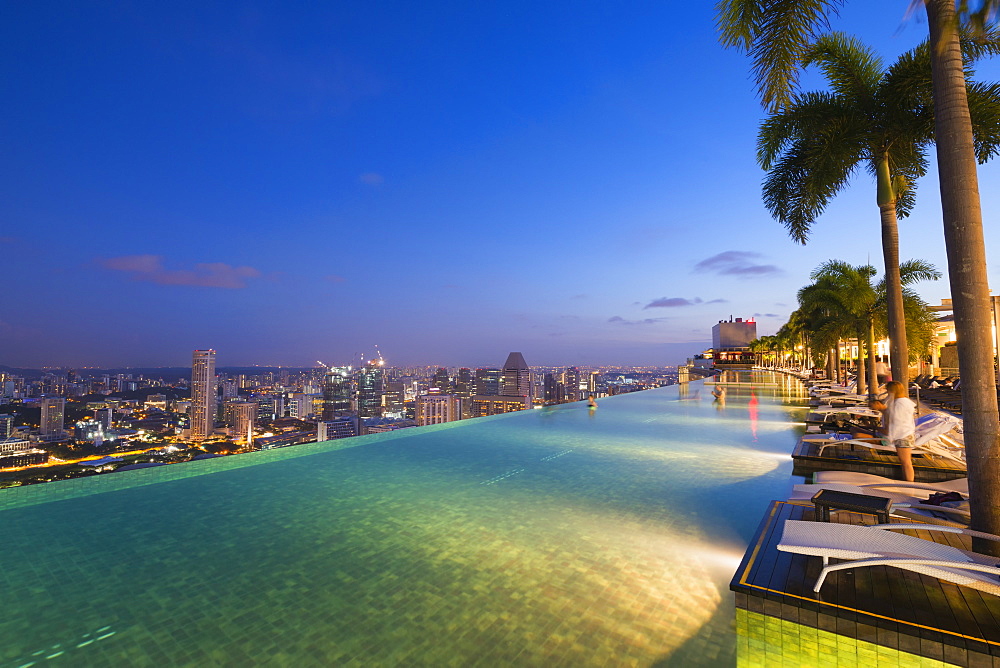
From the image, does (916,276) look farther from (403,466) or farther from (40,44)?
(40,44)

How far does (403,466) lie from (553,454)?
2564 mm

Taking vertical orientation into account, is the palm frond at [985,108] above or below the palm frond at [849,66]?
below

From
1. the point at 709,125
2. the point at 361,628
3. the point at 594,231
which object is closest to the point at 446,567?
the point at 361,628

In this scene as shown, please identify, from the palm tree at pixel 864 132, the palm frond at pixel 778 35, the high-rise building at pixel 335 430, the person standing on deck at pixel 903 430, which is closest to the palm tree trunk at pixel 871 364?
the palm tree at pixel 864 132

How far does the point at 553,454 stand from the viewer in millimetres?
7953

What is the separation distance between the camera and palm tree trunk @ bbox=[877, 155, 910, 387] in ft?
22.8

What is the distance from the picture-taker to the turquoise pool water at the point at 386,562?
2.52m

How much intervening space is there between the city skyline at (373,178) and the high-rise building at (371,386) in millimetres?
11396

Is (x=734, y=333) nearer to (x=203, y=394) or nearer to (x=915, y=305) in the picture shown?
(x=915, y=305)

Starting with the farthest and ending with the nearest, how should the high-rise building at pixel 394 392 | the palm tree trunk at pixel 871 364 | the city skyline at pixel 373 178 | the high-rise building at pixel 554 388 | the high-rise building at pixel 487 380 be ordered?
1. the high-rise building at pixel 394 392
2. the high-rise building at pixel 554 388
3. the high-rise building at pixel 487 380
4. the city skyline at pixel 373 178
5. the palm tree trunk at pixel 871 364

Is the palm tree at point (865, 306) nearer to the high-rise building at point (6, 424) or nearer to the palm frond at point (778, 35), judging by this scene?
the palm frond at point (778, 35)

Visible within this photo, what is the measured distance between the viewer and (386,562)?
355 centimetres

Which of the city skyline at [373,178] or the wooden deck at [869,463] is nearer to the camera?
the wooden deck at [869,463]

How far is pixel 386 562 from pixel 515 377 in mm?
23129
